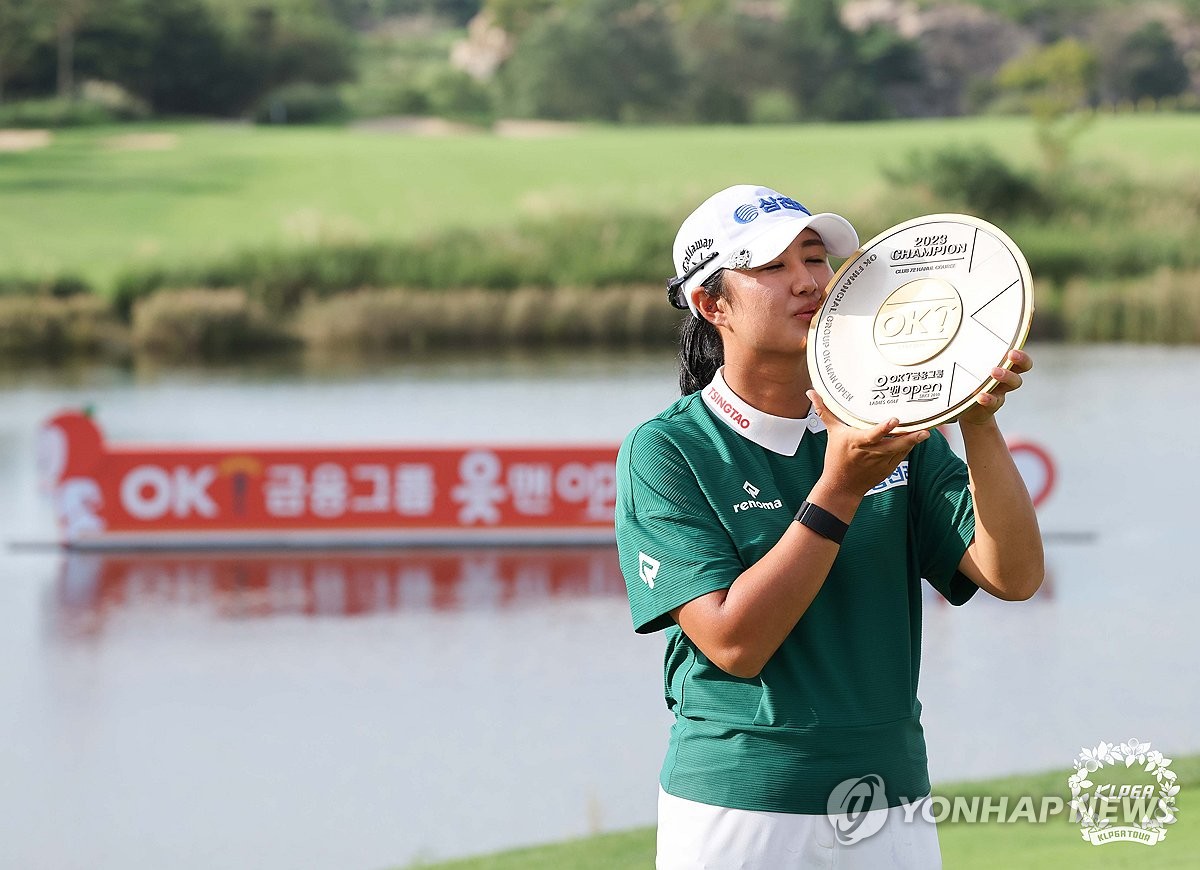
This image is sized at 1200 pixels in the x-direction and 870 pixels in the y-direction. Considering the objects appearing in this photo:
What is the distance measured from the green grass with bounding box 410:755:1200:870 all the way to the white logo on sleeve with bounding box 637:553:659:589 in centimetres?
232

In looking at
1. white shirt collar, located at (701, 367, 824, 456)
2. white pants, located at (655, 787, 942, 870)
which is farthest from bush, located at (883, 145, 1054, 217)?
white pants, located at (655, 787, 942, 870)

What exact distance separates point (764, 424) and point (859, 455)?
248mm

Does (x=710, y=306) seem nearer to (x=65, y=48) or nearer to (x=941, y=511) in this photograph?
(x=941, y=511)

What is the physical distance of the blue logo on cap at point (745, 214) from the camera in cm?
242

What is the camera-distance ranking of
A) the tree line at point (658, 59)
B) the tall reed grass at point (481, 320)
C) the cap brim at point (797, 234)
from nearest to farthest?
the cap brim at point (797, 234) → the tall reed grass at point (481, 320) → the tree line at point (658, 59)

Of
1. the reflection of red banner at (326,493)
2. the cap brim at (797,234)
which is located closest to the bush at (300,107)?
the reflection of red banner at (326,493)

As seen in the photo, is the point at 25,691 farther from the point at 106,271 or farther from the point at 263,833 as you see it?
the point at 106,271

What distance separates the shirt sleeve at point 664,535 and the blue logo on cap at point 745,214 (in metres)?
0.32

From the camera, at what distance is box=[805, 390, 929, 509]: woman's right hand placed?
7.10ft

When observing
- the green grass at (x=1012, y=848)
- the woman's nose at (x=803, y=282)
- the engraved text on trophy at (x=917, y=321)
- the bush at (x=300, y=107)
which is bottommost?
the green grass at (x=1012, y=848)

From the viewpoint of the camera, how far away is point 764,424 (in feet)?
7.89

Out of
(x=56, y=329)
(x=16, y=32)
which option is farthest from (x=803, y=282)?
(x=16, y=32)

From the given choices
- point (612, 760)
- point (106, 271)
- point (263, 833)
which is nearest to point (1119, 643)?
point (612, 760)

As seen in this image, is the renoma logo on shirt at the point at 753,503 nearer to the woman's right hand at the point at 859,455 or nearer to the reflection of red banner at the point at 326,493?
the woman's right hand at the point at 859,455
